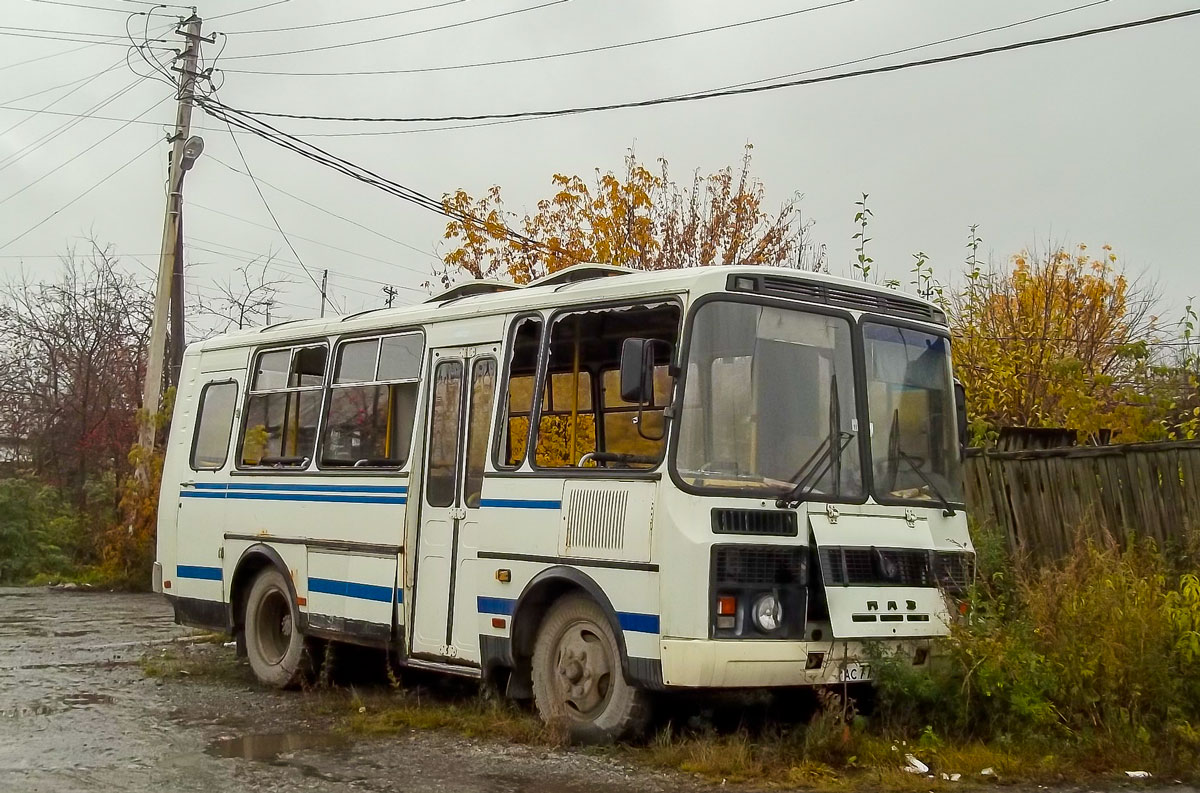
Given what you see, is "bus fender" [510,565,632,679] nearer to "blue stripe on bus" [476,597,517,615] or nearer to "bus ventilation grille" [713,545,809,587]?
"blue stripe on bus" [476,597,517,615]

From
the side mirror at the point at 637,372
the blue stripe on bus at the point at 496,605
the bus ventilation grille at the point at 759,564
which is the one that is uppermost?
the side mirror at the point at 637,372

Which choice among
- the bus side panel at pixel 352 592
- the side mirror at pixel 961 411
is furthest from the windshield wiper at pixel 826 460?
the bus side panel at pixel 352 592

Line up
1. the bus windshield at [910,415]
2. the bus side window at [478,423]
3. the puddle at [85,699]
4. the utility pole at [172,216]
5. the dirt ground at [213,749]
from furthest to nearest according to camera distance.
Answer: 1. the utility pole at [172,216]
2. the puddle at [85,699]
3. the bus side window at [478,423]
4. the bus windshield at [910,415]
5. the dirt ground at [213,749]

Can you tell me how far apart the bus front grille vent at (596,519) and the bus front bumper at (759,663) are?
2.52ft

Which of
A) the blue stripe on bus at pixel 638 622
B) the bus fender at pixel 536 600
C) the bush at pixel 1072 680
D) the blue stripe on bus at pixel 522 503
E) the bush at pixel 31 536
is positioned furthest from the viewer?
the bush at pixel 31 536

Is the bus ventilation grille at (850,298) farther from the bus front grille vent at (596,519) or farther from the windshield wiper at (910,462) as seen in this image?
the bus front grille vent at (596,519)

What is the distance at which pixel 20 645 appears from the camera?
46.4ft

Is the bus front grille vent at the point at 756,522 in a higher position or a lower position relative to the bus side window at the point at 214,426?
lower

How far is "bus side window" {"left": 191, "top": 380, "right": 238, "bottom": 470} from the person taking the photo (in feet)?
40.4

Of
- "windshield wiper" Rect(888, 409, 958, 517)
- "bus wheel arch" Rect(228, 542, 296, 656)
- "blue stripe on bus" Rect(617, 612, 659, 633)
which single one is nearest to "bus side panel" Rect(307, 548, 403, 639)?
"bus wheel arch" Rect(228, 542, 296, 656)

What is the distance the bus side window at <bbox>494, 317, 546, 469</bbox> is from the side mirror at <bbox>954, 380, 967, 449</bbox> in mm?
2784

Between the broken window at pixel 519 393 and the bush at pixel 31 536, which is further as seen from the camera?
the bush at pixel 31 536

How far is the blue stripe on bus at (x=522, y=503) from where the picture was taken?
8.59m

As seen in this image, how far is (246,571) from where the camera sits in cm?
1189
